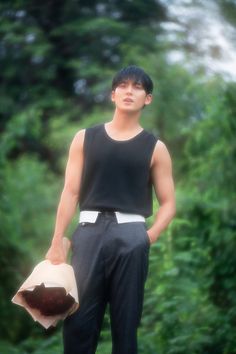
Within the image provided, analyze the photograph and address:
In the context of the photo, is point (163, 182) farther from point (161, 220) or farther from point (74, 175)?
point (74, 175)

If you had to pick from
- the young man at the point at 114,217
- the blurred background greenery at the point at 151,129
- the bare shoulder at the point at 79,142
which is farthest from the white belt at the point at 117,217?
the blurred background greenery at the point at 151,129

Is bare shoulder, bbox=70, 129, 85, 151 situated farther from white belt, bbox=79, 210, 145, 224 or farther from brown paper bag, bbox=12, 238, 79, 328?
brown paper bag, bbox=12, 238, 79, 328

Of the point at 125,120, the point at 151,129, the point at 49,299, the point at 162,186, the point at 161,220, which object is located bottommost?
the point at 151,129

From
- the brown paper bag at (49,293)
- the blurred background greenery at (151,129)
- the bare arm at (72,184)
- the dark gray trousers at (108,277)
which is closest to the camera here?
the brown paper bag at (49,293)

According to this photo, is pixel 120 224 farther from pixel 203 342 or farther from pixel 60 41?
pixel 60 41

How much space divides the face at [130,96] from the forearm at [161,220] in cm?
53

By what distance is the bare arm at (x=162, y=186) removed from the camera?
481cm

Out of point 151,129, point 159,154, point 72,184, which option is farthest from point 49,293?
point 151,129

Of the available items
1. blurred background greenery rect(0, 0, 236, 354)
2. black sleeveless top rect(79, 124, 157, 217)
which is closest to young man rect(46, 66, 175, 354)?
black sleeveless top rect(79, 124, 157, 217)

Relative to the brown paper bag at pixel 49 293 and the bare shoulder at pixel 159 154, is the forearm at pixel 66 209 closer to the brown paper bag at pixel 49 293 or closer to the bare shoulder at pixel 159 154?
the brown paper bag at pixel 49 293

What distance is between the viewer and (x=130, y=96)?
4.81 m

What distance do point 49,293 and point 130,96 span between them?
107 centimetres

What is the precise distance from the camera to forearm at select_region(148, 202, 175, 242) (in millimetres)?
4812

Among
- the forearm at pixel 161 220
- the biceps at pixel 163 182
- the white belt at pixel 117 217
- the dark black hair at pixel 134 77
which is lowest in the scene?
the forearm at pixel 161 220
